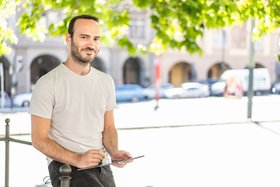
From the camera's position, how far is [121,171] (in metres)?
9.70

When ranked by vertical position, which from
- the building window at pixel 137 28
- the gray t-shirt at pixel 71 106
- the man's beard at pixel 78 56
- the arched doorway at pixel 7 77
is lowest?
the arched doorway at pixel 7 77

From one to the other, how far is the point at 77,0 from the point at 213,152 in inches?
227

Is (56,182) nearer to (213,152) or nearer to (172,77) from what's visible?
(213,152)

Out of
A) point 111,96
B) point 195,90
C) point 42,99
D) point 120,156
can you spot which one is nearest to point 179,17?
point 111,96

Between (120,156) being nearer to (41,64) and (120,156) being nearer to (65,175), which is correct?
(65,175)

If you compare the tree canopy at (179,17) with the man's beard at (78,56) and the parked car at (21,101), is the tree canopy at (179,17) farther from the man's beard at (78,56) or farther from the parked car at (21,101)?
the parked car at (21,101)

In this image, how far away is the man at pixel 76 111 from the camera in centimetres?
294

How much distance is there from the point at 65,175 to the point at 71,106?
42cm

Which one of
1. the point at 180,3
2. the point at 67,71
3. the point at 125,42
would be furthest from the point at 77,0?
the point at 67,71

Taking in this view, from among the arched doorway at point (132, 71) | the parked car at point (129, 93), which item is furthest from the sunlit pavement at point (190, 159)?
the arched doorway at point (132, 71)

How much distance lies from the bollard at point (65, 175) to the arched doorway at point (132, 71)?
1744 inches

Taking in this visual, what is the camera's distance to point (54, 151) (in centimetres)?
293

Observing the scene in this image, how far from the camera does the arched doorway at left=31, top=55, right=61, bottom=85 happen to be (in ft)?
142

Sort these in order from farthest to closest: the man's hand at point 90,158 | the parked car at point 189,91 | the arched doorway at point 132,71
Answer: the arched doorway at point 132,71 → the parked car at point 189,91 → the man's hand at point 90,158
